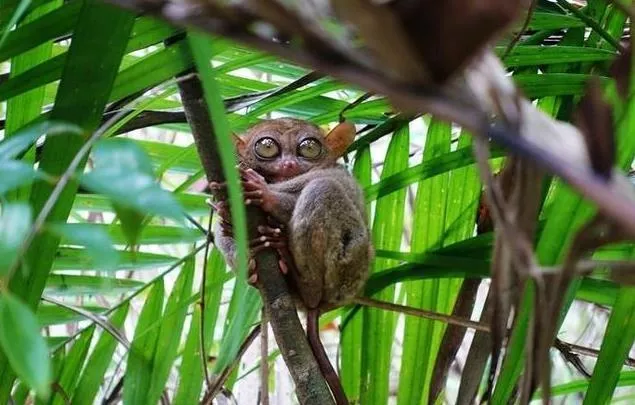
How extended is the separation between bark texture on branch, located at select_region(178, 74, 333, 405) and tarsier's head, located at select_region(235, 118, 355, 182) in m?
0.96

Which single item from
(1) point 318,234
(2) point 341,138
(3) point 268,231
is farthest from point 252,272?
(2) point 341,138

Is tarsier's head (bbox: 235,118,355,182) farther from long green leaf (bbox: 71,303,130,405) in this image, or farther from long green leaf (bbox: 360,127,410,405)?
long green leaf (bbox: 71,303,130,405)

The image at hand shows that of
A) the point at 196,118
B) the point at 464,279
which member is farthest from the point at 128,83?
the point at 464,279

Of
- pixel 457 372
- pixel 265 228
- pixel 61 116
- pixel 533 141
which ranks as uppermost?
pixel 457 372

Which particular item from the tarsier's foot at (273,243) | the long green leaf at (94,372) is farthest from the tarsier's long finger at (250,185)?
the long green leaf at (94,372)

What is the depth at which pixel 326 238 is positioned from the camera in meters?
2.74

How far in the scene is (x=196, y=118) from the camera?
1850mm

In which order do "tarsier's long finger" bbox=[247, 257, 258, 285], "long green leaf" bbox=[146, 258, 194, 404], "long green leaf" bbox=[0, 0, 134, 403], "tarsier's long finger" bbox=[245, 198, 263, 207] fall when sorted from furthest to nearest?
"tarsier's long finger" bbox=[245, 198, 263, 207] → "long green leaf" bbox=[146, 258, 194, 404] → "tarsier's long finger" bbox=[247, 257, 258, 285] → "long green leaf" bbox=[0, 0, 134, 403]

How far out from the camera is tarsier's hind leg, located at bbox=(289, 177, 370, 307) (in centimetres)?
271

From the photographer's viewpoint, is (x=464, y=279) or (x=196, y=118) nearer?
(x=196, y=118)

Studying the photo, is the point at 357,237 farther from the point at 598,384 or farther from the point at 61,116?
the point at 61,116

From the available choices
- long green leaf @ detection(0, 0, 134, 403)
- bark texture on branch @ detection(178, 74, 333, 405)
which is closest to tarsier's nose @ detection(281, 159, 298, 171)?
bark texture on branch @ detection(178, 74, 333, 405)

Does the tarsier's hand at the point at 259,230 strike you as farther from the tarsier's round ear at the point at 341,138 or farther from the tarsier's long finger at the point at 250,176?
the tarsier's round ear at the point at 341,138

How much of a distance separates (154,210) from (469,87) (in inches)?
10.1
